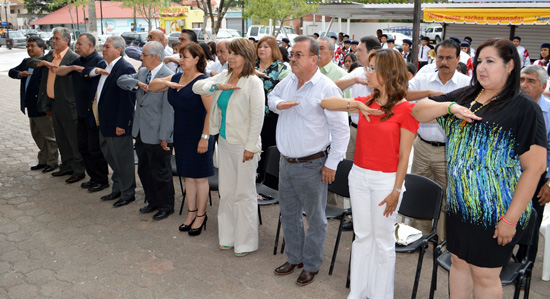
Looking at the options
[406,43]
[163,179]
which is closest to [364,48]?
[163,179]

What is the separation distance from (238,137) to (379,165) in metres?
1.42

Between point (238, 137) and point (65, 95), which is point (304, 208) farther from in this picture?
point (65, 95)

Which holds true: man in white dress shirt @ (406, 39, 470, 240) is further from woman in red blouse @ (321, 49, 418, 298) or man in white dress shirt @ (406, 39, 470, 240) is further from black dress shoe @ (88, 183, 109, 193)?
black dress shoe @ (88, 183, 109, 193)

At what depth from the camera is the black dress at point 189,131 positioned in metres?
4.43

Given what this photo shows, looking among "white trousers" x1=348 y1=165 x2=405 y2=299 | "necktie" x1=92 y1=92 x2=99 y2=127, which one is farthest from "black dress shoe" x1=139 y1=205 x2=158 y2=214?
"white trousers" x1=348 y1=165 x2=405 y2=299

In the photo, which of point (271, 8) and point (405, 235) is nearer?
point (405, 235)

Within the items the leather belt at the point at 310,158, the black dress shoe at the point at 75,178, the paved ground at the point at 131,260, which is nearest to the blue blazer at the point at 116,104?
the paved ground at the point at 131,260

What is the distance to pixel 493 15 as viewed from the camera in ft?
45.2

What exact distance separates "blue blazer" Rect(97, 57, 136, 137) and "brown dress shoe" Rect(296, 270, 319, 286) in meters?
2.78

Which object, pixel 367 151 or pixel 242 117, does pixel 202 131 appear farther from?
pixel 367 151

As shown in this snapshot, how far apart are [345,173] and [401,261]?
3.24ft

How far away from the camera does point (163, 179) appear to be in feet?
17.1

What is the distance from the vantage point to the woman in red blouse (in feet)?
9.92

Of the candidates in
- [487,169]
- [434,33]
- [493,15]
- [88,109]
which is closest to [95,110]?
[88,109]
